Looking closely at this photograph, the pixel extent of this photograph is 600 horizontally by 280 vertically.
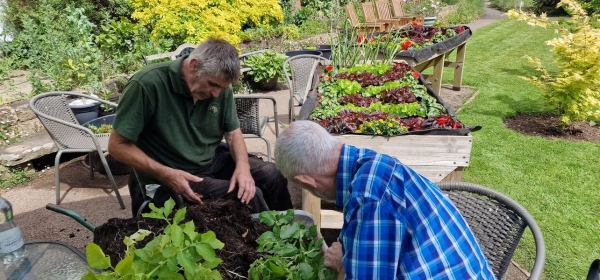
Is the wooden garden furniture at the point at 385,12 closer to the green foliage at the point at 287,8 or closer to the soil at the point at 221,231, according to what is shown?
the green foliage at the point at 287,8

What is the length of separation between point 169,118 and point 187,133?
136 millimetres

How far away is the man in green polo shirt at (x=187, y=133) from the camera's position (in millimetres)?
2197

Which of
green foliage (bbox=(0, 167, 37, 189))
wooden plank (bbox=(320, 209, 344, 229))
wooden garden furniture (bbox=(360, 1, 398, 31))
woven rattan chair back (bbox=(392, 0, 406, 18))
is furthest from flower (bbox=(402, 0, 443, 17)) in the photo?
green foliage (bbox=(0, 167, 37, 189))

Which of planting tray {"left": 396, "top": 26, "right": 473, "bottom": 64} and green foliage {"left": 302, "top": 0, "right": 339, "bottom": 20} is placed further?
green foliage {"left": 302, "top": 0, "right": 339, "bottom": 20}

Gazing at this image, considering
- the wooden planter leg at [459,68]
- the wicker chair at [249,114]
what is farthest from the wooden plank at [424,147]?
the wooden planter leg at [459,68]

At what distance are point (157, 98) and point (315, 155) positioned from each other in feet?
4.19

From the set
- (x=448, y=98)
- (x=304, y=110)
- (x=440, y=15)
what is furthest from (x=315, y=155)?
(x=440, y=15)

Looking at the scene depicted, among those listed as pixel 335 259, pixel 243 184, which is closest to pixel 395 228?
pixel 335 259

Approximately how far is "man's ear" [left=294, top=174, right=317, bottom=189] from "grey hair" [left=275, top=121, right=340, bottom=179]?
0.04ft

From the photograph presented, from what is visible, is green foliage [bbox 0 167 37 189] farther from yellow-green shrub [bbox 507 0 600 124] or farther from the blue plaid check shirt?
yellow-green shrub [bbox 507 0 600 124]

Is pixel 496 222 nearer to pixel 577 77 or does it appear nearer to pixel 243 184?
pixel 243 184

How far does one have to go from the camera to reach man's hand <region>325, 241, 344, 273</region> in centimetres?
141

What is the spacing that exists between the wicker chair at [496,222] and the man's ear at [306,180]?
94 cm

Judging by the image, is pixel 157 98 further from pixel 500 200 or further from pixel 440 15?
pixel 440 15
